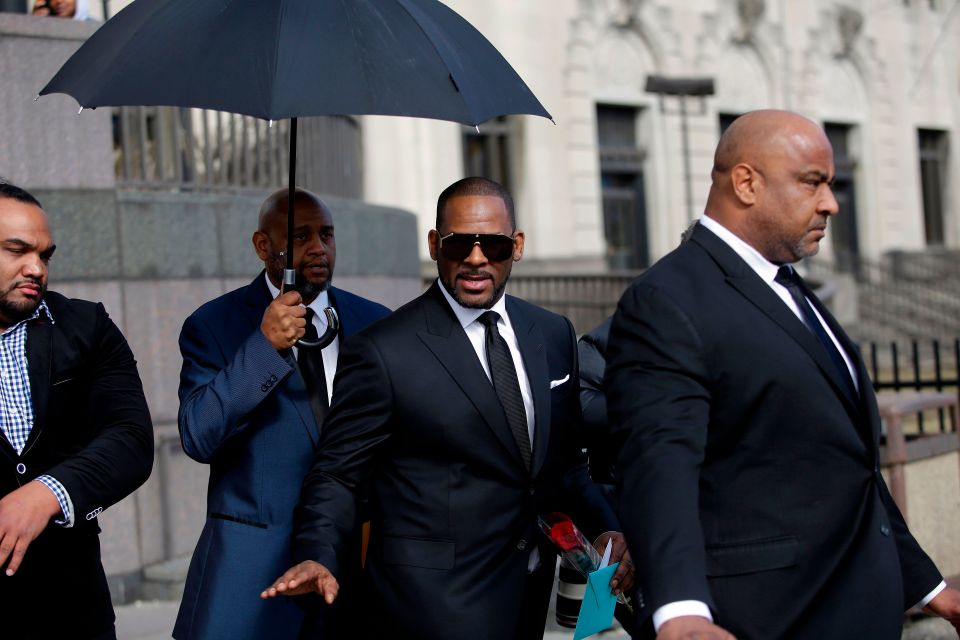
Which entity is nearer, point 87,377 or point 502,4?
point 87,377

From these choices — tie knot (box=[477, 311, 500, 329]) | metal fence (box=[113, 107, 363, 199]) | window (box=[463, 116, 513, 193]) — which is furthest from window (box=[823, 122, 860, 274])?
tie knot (box=[477, 311, 500, 329])

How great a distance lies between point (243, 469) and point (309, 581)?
784 millimetres

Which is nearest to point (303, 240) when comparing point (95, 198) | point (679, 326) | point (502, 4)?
point (679, 326)

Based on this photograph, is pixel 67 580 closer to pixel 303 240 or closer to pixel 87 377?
pixel 87 377

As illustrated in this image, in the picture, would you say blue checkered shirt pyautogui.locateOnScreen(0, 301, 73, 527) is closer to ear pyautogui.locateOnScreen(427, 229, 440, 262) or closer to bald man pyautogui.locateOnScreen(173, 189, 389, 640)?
bald man pyautogui.locateOnScreen(173, 189, 389, 640)

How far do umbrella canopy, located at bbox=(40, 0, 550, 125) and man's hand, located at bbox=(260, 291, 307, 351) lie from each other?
0.59 m

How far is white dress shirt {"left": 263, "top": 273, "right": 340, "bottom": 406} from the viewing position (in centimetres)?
438

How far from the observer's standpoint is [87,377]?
149 inches

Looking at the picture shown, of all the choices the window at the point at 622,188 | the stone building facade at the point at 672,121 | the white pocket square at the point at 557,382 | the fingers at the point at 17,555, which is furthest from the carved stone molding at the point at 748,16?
the fingers at the point at 17,555

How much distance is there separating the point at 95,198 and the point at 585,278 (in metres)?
11.6

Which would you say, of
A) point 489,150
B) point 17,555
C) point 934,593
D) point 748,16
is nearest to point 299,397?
point 17,555

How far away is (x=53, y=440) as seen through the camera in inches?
142

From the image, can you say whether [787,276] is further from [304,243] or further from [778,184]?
[304,243]

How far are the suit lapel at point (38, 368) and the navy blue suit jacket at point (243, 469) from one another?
0.56m
